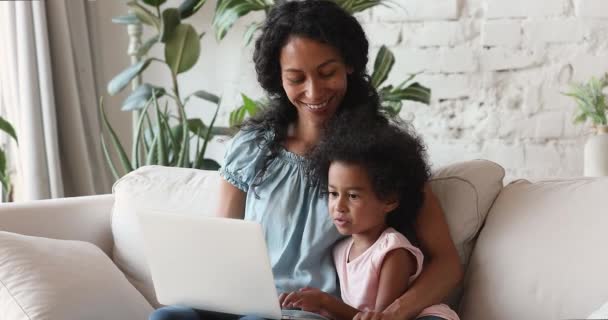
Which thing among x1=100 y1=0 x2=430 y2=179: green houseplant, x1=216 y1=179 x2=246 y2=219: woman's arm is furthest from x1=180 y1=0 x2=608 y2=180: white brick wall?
x1=216 y1=179 x2=246 y2=219: woman's arm

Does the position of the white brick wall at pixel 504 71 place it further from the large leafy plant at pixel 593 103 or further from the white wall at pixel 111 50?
the white wall at pixel 111 50

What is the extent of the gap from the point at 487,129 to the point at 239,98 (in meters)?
0.93

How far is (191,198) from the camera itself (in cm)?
196

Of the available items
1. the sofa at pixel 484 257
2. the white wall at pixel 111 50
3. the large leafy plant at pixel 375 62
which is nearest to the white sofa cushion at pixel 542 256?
the sofa at pixel 484 257

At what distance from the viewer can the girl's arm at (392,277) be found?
153cm

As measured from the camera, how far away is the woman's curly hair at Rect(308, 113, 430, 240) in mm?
1563

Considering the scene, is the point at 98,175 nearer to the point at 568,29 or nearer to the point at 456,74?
the point at 456,74

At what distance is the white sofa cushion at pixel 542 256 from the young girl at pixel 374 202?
110mm

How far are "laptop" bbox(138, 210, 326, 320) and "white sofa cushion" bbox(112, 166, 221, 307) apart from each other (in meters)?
0.44

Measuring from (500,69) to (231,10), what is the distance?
0.83m

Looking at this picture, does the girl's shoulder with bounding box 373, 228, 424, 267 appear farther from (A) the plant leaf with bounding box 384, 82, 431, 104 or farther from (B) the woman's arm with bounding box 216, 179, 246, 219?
(A) the plant leaf with bounding box 384, 82, 431, 104

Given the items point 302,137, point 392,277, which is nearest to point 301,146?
point 302,137

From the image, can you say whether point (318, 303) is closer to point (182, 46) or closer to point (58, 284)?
point (58, 284)

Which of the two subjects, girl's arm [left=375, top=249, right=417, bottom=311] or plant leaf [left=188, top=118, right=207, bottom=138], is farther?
plant leaf [left=188, top=118, right=207, bottom=138]
